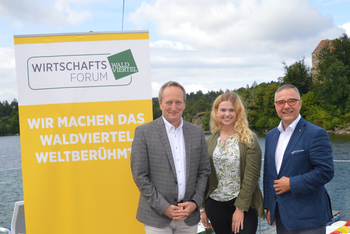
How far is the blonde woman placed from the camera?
1944 mm

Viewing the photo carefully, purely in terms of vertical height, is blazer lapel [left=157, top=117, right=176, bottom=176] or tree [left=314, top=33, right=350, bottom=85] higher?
tree [left=314, top=33, right=350, bottom=85]

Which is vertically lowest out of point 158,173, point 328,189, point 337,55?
point 328,189

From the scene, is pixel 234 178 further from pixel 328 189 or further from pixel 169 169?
pixel 328 189

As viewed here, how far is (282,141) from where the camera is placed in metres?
1.93

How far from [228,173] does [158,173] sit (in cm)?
56

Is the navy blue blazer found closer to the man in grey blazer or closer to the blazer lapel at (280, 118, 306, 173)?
the blazer lapel at (280, 118, 306, 173)

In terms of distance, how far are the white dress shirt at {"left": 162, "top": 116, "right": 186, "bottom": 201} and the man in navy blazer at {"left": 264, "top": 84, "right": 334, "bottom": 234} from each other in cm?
62

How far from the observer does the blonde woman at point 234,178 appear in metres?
1.94

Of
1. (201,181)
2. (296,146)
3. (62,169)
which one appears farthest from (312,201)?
(62,169)

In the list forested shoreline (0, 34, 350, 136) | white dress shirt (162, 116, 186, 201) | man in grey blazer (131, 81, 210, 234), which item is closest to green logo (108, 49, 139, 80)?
man in grey blazer (131, 81, 210, 234)

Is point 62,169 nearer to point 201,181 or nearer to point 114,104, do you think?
point 114,104

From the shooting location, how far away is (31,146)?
7.32 feet

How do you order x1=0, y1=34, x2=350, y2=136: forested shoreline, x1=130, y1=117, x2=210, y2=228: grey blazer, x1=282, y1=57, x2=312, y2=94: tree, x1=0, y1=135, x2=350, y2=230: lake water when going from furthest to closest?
x1=282, y1=57, x2=312, y2=94: tree < x1=0, y1=34, x2=350, y2=136: forested shoreline < x1=0, y1=135, x2=350, y2=230: lake water < x1=130, y1=117, x2=210, y2=228: grey blazer


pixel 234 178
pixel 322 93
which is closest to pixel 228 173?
pixel 234 178
